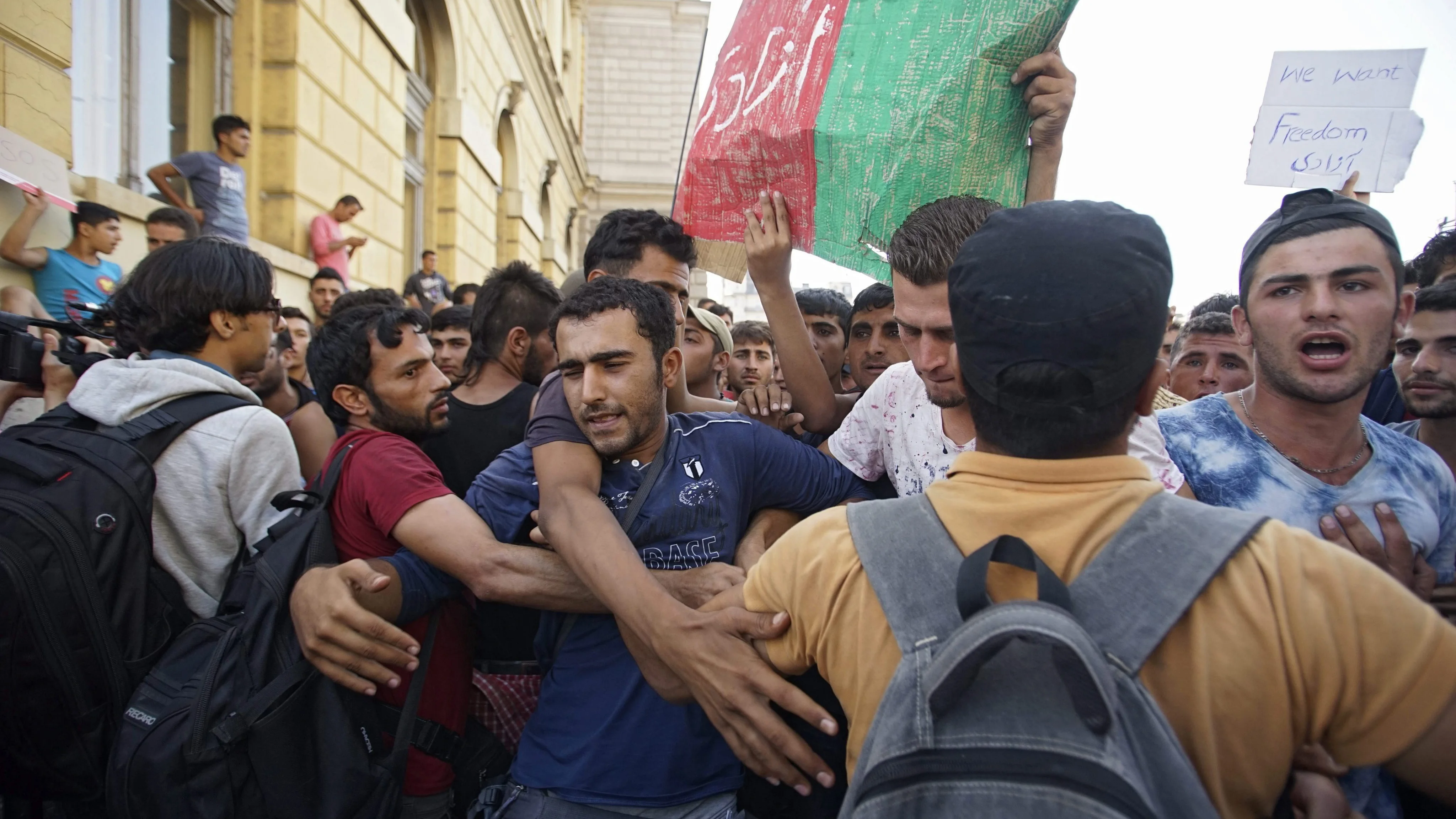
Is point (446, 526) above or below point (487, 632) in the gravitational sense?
above

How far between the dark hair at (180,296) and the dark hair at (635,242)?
1117mm

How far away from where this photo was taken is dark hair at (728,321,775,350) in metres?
4.85

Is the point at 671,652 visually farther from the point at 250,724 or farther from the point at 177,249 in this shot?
the point at 177,249

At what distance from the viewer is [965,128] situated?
181cm

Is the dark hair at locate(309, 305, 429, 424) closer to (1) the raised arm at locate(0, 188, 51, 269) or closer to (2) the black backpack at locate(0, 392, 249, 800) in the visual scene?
(2) the black backpack at locate(0, 392, 249, 800)

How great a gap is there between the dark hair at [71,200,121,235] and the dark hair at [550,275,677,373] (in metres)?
3.94

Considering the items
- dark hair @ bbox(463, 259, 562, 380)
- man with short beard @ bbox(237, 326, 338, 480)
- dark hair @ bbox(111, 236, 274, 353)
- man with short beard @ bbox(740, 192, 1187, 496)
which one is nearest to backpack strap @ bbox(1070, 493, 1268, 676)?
man with short beard @ bbox(740, 192, 1187, 496)

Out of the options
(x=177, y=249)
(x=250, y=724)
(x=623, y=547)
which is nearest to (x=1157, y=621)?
(x=623, y=547)

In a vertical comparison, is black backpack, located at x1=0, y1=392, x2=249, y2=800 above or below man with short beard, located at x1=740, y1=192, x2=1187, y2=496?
below

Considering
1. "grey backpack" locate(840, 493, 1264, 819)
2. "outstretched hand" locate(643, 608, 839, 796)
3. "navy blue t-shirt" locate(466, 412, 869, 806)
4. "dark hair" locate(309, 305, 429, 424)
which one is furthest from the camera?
"dark hair" locate(309, 305, 429, 424)

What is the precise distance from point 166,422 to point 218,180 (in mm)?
4436

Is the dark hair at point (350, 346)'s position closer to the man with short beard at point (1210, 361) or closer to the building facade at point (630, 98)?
the man with short beard at point (1210, 361)

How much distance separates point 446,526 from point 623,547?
53 centimetres

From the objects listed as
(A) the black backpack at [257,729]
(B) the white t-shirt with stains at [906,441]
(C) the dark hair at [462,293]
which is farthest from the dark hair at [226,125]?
(B) the white t-shirt with stains at [906,441]
